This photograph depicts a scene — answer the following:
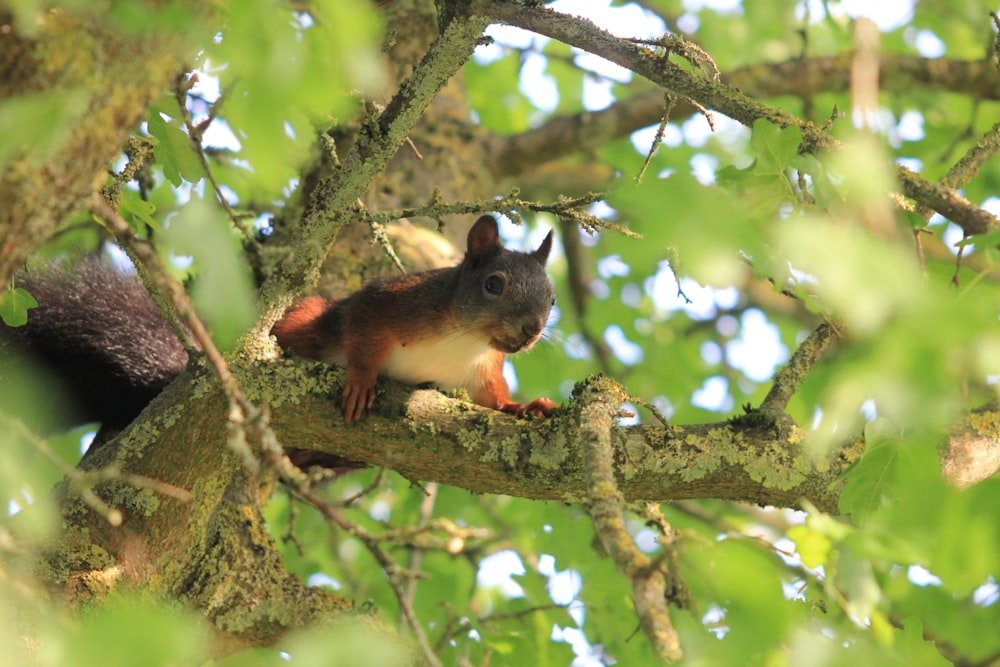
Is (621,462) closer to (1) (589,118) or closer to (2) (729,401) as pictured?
(1) (589,118)

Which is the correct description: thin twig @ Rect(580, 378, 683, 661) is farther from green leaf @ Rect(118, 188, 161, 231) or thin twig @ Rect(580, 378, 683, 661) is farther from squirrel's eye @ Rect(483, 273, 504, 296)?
squirrel's eye @ Rect(483, 273, 504, 296)

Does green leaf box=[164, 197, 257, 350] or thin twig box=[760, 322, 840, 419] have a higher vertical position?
green leaf box=[164, 197, 257, 350]

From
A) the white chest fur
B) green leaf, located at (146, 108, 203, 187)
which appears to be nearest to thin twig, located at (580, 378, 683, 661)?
green leaf, located at (146, 108, 203, 187)

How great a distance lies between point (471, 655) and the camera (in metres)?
2.86

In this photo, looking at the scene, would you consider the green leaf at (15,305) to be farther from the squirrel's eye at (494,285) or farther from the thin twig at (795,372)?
the thin twig at (795,372)

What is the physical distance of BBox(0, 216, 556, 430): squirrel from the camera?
274 centimetres

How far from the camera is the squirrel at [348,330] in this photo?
8.99 ft

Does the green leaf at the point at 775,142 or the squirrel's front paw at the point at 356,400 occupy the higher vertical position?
the green leaf at the point at 775,142

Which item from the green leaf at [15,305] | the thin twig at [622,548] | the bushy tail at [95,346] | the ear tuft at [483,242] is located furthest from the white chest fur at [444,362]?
the thin twig at [622,548]

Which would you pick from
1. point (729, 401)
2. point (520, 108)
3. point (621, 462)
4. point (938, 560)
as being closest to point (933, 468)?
point (938, 560)

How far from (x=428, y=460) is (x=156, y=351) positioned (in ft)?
3.76

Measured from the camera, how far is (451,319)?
3.03 metres

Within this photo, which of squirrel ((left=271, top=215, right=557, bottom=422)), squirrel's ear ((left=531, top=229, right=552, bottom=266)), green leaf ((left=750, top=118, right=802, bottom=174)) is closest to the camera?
green leaf ((left=750, top=118, right=802, bottom=174))

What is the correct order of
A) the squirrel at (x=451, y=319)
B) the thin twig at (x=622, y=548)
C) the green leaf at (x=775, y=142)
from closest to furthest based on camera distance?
1. the thin twig at (x=622, y=548)
2. the green leaf at (x=775, y=142)
3. the squirrel at (x=451, y=319)
